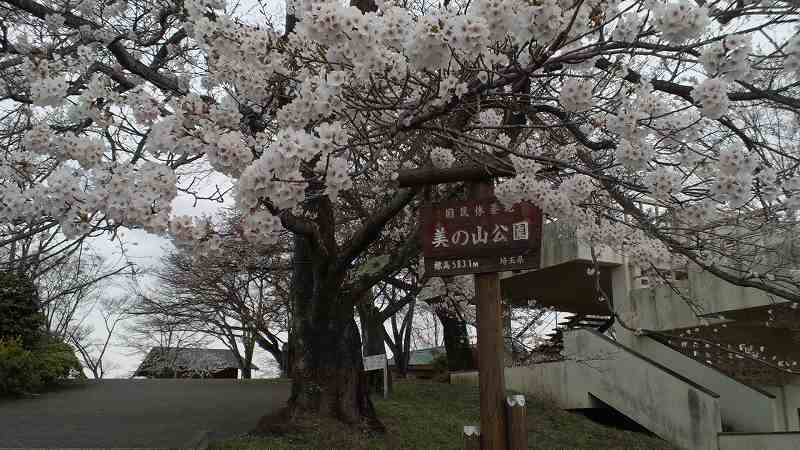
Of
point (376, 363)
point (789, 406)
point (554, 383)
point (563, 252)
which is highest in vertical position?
point (563, 252)

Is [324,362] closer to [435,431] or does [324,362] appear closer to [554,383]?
[435,431]

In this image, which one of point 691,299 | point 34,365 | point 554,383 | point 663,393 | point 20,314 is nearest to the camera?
point 663,393

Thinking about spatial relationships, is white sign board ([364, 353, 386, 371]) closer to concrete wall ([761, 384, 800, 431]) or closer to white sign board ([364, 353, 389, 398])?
white sign board ([364, 353, 389, 398])

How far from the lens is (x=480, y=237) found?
449cm

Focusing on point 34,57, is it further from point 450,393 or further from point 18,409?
point 450,393

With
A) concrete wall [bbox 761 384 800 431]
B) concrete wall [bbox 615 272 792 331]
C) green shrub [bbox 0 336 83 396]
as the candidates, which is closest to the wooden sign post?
concrete wall [bbox 615 272 792 331]

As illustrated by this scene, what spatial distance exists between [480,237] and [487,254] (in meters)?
0.12

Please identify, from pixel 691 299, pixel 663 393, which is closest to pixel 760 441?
pixel 663 393

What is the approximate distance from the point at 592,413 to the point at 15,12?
436 inches

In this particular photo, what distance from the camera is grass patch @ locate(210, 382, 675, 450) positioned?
7727 mm

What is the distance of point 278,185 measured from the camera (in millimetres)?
3746

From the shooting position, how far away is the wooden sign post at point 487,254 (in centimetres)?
437

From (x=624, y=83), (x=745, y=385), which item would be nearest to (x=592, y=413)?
(x=745, y=385)

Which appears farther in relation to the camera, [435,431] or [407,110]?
[435,431]
